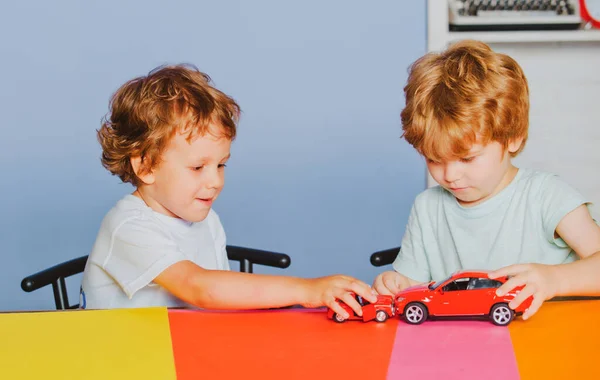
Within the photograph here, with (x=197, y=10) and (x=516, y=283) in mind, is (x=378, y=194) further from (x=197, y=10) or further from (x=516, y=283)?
(x=516, y=283)

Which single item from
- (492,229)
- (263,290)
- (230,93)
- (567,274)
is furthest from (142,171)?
(230,93)

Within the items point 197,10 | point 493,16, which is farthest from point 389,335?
point 197,10

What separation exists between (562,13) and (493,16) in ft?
0.67

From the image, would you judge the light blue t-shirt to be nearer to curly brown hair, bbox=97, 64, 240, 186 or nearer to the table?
the table

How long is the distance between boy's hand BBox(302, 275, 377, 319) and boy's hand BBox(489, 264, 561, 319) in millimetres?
179

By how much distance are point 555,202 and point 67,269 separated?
2.99 ft

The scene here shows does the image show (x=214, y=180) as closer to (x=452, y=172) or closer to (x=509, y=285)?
(x=452, y=172)

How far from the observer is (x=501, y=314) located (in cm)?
108

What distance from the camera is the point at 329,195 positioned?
8.55ft

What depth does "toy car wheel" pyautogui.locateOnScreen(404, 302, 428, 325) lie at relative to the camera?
111 cm

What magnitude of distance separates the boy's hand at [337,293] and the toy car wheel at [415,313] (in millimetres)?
48

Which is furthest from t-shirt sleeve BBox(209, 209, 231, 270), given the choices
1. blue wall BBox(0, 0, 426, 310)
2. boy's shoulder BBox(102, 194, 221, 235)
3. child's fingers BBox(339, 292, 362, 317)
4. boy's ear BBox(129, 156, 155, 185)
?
blue wall BBox(0, 0, 426, 310)

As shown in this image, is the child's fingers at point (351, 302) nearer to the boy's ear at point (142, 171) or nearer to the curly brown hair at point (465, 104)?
the curly brown hair at point (465, 104)

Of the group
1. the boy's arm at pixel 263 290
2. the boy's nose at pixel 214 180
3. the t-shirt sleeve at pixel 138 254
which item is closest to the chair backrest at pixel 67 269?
the t-shirt sleeve at pixel 138 254
